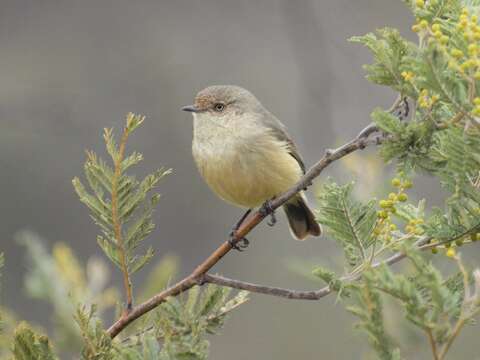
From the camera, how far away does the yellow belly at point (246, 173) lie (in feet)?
15.3

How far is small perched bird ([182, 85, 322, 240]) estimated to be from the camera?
4.68m

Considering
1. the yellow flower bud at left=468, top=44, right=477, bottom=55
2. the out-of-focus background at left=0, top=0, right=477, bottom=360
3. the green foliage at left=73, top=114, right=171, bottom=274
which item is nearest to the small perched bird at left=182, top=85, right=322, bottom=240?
the out-of-focus background at left=0, top=0, right=477, bottom=360

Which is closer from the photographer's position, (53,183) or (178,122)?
(53,183)

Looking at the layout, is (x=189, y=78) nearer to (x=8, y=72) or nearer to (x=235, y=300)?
(x=8, y=72)

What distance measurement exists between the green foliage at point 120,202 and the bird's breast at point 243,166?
226 centimetres

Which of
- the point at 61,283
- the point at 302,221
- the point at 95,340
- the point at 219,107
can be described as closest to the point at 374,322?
the point at 95,340

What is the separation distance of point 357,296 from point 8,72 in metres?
8.59

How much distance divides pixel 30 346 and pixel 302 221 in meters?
3.66

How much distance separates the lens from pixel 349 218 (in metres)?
2.21

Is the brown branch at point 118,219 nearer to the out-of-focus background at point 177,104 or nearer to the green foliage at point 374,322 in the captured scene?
the green foliage at point 374,322

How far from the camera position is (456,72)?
82.0 inches

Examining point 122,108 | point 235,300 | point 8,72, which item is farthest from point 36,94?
point 235,300

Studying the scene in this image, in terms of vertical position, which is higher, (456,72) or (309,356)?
(456,72)

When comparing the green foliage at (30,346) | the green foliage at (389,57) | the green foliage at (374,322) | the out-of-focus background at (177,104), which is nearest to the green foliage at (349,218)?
the green foliage at (389,57)
